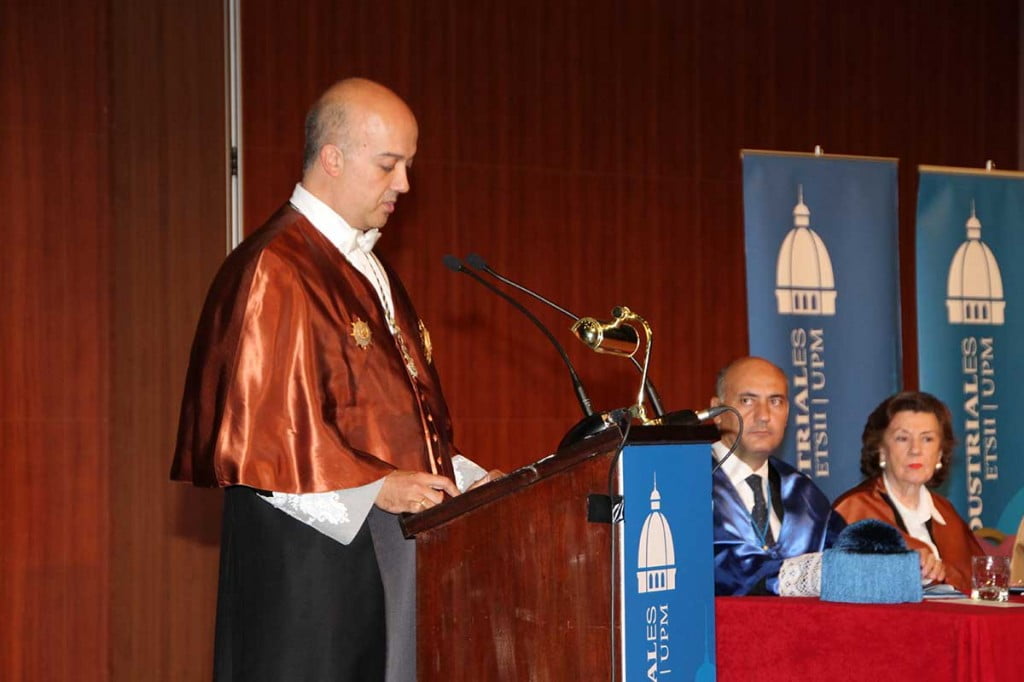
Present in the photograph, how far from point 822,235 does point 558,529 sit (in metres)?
3.53

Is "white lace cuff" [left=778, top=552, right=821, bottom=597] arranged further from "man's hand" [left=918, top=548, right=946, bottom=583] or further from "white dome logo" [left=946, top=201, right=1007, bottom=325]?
"white dome logo" [left=946, top=201, right=1007, bottom=325]

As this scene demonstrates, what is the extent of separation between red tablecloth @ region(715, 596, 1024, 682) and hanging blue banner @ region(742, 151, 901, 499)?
245cm

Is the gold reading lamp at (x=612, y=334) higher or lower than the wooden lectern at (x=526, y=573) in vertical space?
higher

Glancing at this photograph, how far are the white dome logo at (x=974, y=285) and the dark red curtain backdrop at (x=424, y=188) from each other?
1.47ft

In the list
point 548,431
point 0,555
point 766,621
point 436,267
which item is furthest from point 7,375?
point 766,621

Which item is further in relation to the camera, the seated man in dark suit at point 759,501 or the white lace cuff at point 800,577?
the seated man in dark suit at point 759,501

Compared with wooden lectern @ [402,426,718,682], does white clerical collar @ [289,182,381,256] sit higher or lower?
higher

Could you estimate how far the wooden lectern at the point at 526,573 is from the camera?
2086mm

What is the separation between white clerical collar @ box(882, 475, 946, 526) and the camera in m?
3.98

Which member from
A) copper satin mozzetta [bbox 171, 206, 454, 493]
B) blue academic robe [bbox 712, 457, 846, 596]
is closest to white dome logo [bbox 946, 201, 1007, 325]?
blue academic robe [bbox 712, 457, 846, 596]

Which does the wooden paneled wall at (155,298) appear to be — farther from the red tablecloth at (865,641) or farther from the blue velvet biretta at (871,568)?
the blue velvet biretta at (871,568)

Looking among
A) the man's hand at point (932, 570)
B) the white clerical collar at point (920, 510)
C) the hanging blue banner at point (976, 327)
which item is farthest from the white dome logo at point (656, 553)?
the hanging blue banner at point (976, 327)

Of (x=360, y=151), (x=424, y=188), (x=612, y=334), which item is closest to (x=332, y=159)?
(x=360, y=151)

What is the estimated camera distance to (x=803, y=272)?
534cm
